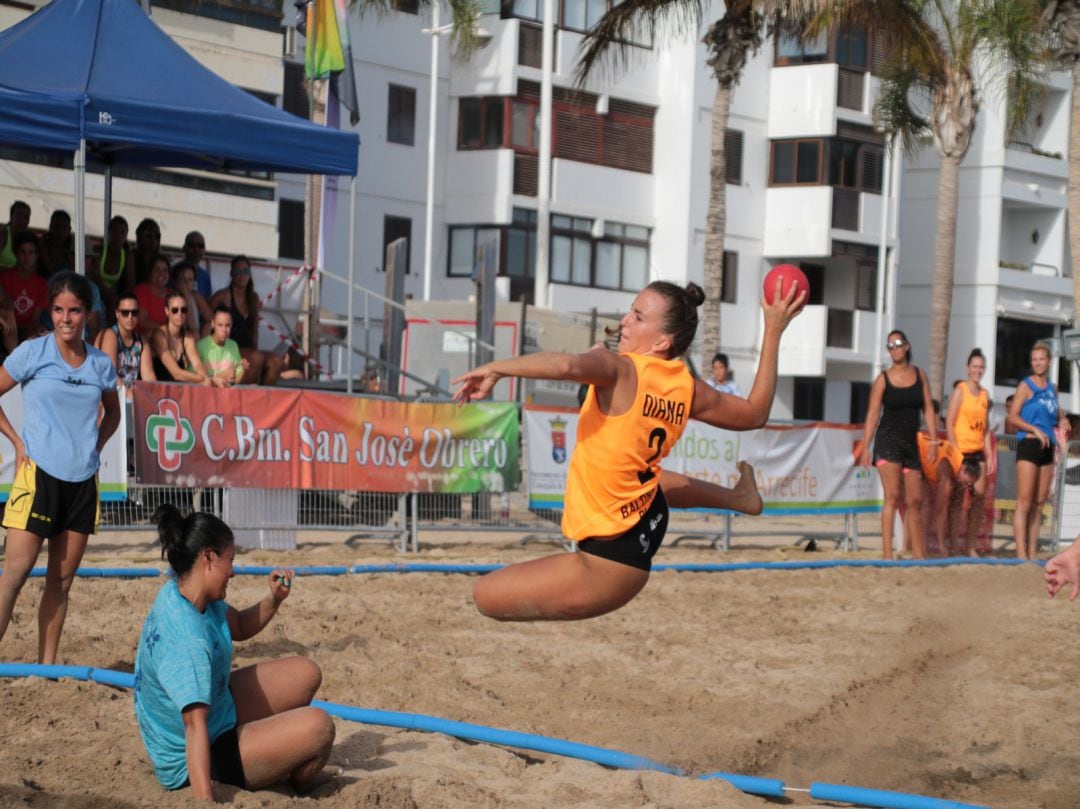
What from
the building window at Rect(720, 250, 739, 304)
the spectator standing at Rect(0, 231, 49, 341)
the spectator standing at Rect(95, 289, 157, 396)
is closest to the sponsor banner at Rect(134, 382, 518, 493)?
the spectator standing at Rect(95, 289, 157, 396)

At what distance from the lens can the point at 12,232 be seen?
13.3 metres

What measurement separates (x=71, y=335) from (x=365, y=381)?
10.7 metres

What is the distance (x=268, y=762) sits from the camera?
227 inches

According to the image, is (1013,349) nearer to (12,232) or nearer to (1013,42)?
(1013,42)

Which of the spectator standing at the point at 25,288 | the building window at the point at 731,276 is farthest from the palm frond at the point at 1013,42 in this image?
the spectator standing at the point at 25,288

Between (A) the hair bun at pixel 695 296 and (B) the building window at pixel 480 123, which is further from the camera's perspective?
(B) the building window at pixel 480 123

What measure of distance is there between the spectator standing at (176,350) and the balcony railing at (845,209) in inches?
1106

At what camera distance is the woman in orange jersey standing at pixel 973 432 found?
1525cm

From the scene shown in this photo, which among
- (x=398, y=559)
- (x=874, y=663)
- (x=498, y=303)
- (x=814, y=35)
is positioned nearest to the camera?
(x=874, y=663)

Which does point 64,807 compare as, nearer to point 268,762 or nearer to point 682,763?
point 268,762

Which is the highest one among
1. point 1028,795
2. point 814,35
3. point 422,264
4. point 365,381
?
point 814,35

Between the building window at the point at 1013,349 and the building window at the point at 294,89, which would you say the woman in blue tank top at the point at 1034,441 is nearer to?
the building window at the point at 294,89

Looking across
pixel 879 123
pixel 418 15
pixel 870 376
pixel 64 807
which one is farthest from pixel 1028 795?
pixel 870 376

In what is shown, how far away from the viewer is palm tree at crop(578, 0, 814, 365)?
832 inches
